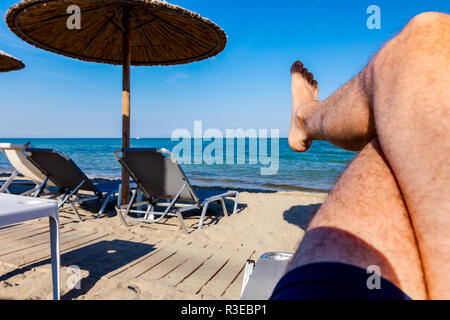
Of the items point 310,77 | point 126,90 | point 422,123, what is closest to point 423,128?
point 422,123

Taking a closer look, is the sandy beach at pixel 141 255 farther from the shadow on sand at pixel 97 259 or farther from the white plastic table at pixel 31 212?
the white plastic table at pixel 31 212

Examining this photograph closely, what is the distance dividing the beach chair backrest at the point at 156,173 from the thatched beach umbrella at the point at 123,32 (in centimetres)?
40

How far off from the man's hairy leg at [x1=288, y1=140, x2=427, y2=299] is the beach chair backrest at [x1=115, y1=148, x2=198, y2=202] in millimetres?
3212

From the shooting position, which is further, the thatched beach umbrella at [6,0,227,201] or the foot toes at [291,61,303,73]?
the thatched beach umbrella at [6,0,227,201]

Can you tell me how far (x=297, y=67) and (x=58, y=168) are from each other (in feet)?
12.6

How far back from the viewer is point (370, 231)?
1.49ft

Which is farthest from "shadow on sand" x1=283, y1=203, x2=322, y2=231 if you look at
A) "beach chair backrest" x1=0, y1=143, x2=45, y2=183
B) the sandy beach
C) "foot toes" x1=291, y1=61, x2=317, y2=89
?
"beach chair backrest" x1=0, y1=143, x2=45, y2=183

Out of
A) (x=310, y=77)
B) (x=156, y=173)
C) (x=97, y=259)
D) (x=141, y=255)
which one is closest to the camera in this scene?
(x=310, y=77)

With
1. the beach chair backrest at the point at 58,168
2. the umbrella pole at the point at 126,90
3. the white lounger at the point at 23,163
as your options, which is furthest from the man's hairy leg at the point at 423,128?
the white lounger at the point at 23,163

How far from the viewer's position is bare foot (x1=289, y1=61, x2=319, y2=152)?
3.72 feet

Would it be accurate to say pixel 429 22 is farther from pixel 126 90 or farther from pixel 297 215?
pixel 297 215

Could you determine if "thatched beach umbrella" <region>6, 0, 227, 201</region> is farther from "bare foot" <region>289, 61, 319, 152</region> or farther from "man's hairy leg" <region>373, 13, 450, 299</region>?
"man's hairy leg" <region>373, 13, 450, 299</region>

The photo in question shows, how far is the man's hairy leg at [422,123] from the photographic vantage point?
395 mm

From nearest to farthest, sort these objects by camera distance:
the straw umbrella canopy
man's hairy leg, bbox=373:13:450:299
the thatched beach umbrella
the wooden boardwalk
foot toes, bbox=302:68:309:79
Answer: man's hairy leg, bbox=373:13:450:299
foot toes, bbox=302:68:309:79
the wooden boardwalk
the thatched beach umbrella
the straw umbrella canopy
